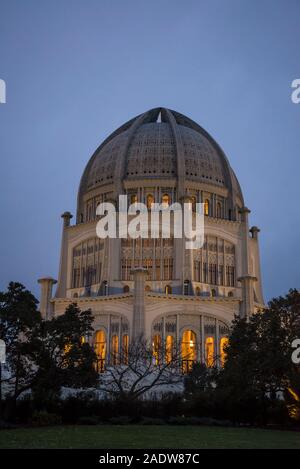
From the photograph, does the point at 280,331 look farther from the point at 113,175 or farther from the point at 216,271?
the point at 113,175

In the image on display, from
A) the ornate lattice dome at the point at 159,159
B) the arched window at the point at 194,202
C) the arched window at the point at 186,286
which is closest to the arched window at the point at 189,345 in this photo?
the arched window at the point at 186,286

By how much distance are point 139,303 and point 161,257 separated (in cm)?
1182

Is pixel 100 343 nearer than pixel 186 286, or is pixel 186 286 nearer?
pixel 100 343

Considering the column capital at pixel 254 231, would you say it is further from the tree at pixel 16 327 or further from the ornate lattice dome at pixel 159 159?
the tree at pixel 16 327

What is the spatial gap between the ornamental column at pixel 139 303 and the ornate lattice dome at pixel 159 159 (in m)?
18.1

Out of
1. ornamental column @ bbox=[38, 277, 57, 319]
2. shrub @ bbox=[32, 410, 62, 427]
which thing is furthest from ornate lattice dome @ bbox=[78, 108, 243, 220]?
shrub @ bbox=[32, 410, 62, 427]

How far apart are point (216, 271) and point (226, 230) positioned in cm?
600

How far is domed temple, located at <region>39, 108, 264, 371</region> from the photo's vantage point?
71812 millimetres

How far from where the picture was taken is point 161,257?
8038 cm

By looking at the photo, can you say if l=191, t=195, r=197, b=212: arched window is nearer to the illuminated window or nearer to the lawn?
the illuminated window

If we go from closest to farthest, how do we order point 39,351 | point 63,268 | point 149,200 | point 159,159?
1. point 39,351
2. point 149,200
3. point 63,268
4. point 159,159

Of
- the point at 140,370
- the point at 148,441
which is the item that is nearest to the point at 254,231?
the point at 140,370

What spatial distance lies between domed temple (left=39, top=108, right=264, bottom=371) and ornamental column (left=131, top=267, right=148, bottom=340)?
113 millimetres

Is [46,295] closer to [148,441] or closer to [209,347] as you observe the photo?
[209,347]
